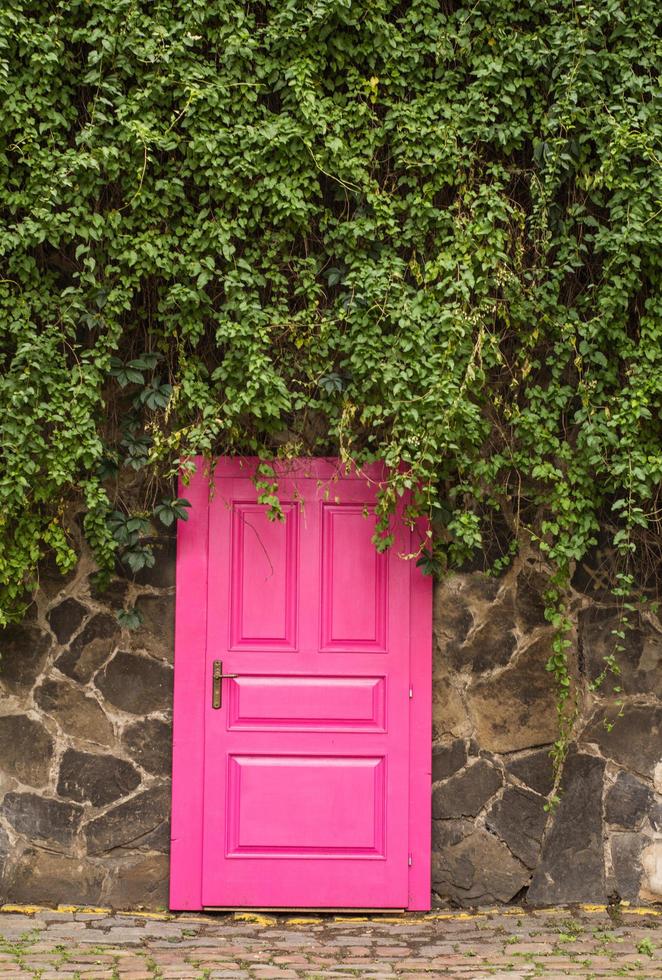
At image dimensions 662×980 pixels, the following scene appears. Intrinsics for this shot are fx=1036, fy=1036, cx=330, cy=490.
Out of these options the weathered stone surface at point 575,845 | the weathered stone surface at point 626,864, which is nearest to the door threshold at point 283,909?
the weathered stone surface at point 575,845

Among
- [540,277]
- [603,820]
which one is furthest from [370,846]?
[540,277]

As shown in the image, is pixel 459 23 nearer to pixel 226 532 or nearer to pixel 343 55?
pixel 343 55

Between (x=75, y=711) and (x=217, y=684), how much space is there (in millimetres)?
764

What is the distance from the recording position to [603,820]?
550cm

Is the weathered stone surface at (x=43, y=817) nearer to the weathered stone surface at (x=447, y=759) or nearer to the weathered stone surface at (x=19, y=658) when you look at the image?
the weathered stone surface at (x=19, y=658)

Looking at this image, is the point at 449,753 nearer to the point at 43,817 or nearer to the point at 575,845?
the point at 575,845

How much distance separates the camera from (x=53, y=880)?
539 cm

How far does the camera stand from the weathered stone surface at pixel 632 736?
5520mm

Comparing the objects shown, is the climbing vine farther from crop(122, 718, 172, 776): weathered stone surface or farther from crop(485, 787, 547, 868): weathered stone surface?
crop(122, 718, 172, 776): weathered stone surface

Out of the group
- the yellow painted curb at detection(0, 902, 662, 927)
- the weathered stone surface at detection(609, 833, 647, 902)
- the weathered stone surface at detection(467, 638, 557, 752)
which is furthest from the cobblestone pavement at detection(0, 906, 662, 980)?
the weathered stone surface at detection(467, 638, 557, 752)

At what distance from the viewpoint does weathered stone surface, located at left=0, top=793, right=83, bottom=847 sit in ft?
17.8

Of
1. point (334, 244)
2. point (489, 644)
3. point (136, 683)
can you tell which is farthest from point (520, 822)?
point (334, 244)

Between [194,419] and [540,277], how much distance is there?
1952 mm

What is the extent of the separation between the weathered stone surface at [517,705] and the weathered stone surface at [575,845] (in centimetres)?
25
